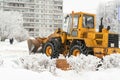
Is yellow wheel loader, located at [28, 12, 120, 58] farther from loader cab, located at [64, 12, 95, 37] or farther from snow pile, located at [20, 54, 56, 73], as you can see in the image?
snow pile, located at [20, 54, 56, 73]

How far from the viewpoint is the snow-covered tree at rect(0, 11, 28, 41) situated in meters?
87.9

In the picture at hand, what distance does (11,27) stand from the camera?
3497 inches

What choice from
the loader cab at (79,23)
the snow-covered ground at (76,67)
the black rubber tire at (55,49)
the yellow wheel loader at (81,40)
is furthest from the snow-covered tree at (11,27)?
the snow-covered ground at (76,67)

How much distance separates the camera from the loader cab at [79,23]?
21.7 m

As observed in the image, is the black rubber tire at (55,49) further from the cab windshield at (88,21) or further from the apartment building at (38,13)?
the apartment building at (38,13)

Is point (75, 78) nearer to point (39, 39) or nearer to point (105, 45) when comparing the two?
point (105, 45)

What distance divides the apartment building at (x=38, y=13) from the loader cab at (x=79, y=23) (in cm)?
9853

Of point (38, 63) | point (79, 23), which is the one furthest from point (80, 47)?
point (38, 63)

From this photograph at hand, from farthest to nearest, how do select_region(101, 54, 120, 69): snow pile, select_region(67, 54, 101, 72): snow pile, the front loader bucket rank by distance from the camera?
the front loader bucket, select_region(101, 54, 120, 69): snow pile, select_region(67, 54, 101, 72): snow pile

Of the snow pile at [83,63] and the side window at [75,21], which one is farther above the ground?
the side window at [75,21]

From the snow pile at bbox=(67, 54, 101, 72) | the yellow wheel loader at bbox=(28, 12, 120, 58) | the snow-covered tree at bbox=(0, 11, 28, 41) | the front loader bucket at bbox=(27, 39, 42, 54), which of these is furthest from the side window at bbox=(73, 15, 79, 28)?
the snow-covered tree at bbox=(0, 11, 28, 41)

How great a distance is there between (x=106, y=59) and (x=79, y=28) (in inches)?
236

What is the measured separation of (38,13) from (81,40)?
109m

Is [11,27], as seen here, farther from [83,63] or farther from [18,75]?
[18,75]
